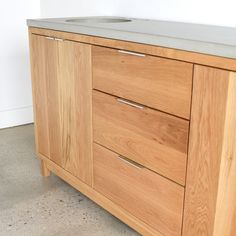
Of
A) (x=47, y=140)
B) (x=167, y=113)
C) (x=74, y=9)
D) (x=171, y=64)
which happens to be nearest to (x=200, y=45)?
(x=171, y=64)

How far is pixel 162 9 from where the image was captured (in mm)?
1891

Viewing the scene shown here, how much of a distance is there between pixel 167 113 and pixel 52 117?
0.86 m

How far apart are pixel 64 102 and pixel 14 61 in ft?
4.25

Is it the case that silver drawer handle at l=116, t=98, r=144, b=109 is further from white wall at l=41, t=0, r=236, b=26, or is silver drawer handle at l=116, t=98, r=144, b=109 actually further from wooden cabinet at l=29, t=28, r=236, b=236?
white wall at l=41, t=0, r=236, b=26

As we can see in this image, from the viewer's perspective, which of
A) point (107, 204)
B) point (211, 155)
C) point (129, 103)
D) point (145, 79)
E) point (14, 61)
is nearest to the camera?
point (211, 155)

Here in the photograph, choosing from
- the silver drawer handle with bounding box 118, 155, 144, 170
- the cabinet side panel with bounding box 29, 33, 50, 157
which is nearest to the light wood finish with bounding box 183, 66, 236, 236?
the silver drawer handle with bounding box 118, 155, 144, 170

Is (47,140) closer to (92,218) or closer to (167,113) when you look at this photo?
(92,218)

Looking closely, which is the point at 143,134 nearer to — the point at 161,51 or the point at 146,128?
the point at 146,128

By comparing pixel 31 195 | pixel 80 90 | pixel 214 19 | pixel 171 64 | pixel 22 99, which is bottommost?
pixel 31 195

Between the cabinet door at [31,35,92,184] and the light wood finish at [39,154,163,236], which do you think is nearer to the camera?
the light wood finish at [39,154,163,236]

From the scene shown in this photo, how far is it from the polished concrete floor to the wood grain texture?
0.57 metres

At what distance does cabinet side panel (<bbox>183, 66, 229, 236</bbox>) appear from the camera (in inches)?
41.4

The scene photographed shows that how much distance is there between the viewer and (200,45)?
3.49 feet

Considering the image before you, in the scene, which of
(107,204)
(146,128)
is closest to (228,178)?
(146,128)
